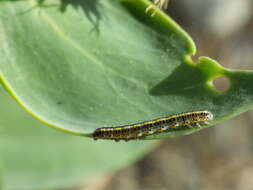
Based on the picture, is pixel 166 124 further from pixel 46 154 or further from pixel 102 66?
pixel 46 154

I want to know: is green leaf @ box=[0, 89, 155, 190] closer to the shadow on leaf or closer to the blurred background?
the shadow on leaf

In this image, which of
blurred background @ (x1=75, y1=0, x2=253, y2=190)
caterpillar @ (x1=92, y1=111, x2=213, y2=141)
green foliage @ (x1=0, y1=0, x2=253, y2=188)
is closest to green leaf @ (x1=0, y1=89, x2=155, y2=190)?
green foliage @ (x1=0, y1=0, x2=253, y2=188)

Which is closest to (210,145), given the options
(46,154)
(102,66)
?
(46,154)

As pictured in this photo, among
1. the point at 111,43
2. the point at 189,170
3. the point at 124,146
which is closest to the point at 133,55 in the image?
the point at 111,43

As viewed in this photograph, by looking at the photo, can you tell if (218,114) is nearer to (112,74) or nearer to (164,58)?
(164,58)

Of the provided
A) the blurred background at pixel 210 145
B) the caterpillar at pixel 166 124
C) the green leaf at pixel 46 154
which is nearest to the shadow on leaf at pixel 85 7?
the caterpillar at pixel 166 124

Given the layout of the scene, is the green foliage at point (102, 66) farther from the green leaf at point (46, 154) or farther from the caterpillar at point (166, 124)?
the green leaf at point (46, 154)
